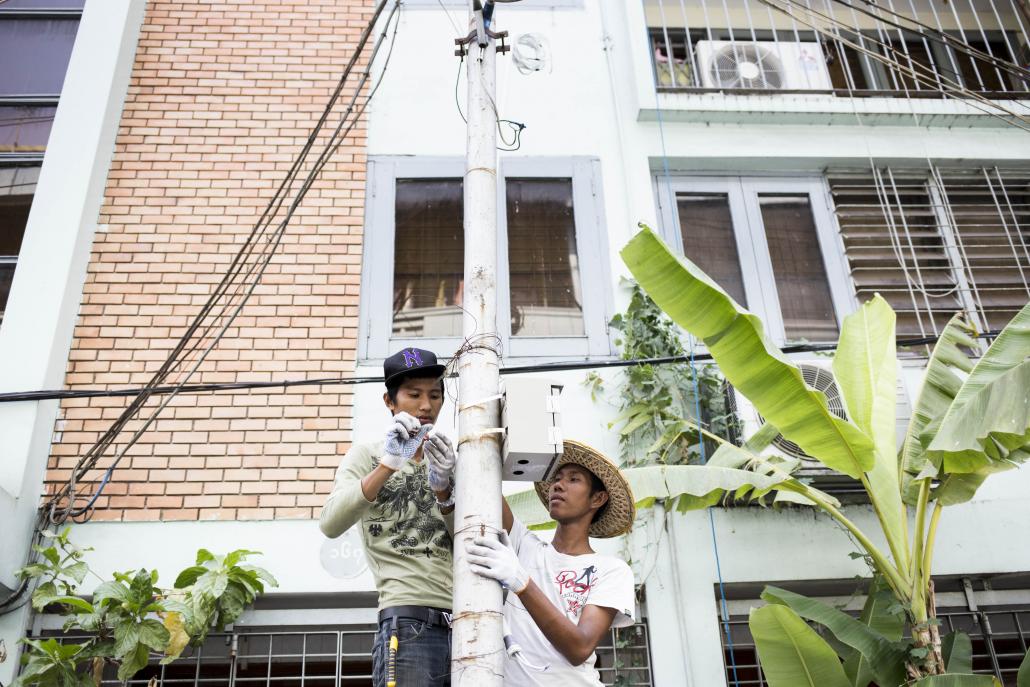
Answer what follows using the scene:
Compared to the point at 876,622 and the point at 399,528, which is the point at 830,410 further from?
the point at 399,528

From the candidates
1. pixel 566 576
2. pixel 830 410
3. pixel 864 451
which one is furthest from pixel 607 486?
pixel 830 410

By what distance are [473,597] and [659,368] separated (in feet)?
12.5

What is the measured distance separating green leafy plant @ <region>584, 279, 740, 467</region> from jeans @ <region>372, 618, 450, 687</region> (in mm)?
2973

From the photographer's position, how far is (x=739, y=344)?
4.71 metres

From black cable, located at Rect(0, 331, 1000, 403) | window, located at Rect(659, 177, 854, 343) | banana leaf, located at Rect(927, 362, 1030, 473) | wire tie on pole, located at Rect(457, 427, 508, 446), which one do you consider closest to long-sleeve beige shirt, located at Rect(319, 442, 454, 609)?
wire tie on pole, located at Rect(457, 427, 508, 446)

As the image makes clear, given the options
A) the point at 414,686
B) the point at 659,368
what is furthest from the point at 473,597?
the point at 659,368

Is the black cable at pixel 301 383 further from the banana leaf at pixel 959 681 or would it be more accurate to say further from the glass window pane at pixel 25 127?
the glass window pane at pixel 25 127

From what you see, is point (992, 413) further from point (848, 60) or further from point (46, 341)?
point (46, 341)

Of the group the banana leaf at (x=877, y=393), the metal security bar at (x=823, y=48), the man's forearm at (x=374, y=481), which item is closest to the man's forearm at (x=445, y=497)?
the man's forearm at (x=374, y=481)

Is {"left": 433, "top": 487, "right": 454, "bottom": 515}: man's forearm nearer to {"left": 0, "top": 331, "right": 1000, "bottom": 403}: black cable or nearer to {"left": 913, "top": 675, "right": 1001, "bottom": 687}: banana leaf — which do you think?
{"left": 0, "top": 331, "right": 1000, "bottom": 403}: black cable

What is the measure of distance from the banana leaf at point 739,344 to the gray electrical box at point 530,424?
1782mm

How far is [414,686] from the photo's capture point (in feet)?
10.00

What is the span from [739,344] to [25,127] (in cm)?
573

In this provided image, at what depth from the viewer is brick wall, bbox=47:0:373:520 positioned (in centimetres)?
609
